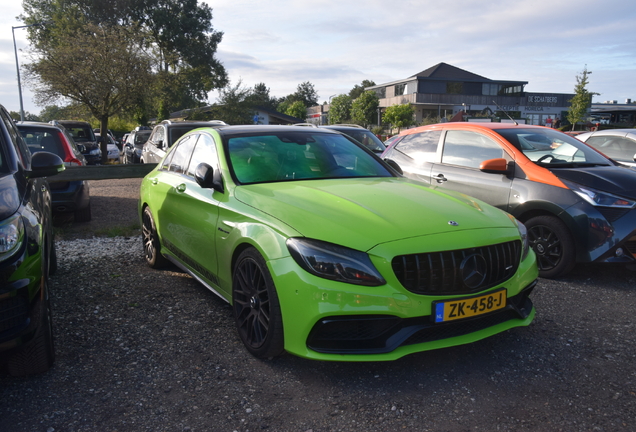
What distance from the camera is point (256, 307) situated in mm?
3264

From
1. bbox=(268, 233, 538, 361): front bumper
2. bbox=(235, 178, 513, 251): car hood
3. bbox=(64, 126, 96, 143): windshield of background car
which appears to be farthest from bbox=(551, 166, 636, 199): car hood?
bbox=(64, 126, 96, 143): windshield of background car

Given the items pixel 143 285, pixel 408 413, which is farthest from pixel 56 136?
pixel 408 413

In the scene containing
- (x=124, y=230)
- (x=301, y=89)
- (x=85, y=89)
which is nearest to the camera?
(x=124, y=230)

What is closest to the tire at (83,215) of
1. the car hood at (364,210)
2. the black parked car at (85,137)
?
the car hood at (364,210)

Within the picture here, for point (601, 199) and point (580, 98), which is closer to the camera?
point (601, 199)

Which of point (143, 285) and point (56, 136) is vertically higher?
point (56, 136)

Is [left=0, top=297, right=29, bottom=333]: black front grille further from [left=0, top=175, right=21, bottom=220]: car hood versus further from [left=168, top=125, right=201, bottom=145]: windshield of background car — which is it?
[left=168, top=125, right=201, bottom=145]: windshield of background car

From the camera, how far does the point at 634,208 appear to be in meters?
4.82

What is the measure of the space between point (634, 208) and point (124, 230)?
20.9 feet

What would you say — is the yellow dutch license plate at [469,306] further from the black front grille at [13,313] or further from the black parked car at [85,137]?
the black parked car at [85,137]

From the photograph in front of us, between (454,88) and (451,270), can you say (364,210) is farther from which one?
(454,88)

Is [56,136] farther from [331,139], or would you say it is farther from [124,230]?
[331,139]

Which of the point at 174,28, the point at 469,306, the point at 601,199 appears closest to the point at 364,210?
the point at 469,306

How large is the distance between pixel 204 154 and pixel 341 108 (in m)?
71.2
